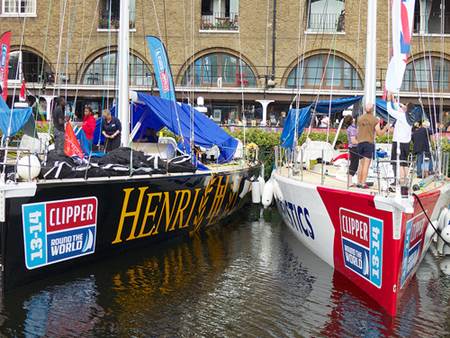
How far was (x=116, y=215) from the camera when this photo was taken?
10273 mm

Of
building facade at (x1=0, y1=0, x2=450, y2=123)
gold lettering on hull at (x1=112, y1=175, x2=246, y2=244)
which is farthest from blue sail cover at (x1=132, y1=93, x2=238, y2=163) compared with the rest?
building facade at (x1=0, y1=0, x2=450, y2=123)

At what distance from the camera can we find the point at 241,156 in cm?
1827

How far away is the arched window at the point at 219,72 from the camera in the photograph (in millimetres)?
32750

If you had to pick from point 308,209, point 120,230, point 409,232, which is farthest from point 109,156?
point 409,232

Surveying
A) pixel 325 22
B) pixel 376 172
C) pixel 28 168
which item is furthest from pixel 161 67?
pixel 325 22

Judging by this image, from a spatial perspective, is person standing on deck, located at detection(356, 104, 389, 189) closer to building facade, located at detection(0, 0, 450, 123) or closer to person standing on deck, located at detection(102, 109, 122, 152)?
person standing on deck, located at detection(102, 109, 122, 152)

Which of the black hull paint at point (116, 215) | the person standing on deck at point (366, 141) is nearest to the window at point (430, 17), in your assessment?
the black hull paint at point (116, 215)

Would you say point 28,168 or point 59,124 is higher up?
point 59,124

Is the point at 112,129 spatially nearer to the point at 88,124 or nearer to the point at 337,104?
the point at 88,124

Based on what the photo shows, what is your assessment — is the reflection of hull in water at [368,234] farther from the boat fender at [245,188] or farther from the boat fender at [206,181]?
the boat fender at [245,188]

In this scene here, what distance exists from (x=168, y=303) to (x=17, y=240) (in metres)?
2.17

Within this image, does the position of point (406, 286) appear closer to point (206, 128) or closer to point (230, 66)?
point (206, 128)

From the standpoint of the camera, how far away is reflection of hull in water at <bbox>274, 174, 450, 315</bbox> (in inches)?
326

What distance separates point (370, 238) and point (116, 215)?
401cm
